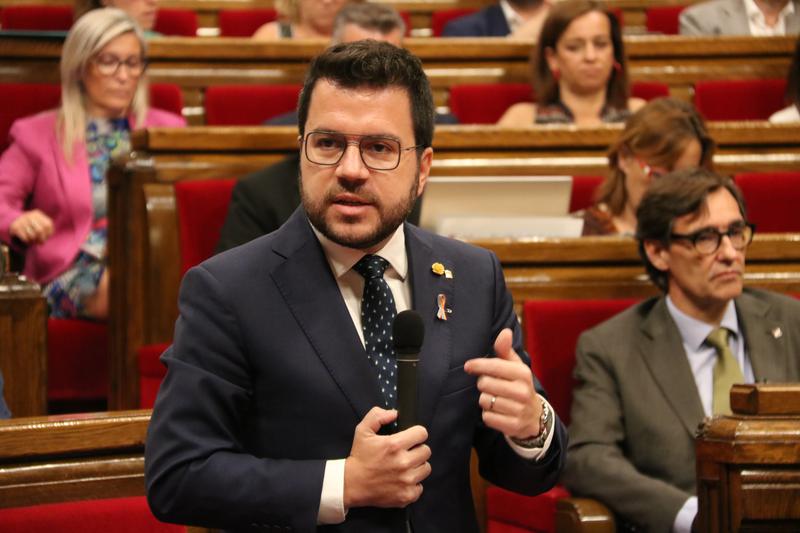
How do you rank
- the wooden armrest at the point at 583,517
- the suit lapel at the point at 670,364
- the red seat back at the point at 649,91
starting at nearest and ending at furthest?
the wooden armrest at the point at 583,517, the suit lapel at the point at 670,364, the red seat back at the point at 649,91

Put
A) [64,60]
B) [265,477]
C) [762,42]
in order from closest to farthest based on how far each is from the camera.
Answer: [265,477] → [64,60] → [762,42]

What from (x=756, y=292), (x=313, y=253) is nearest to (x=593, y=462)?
(x=756, y=292)

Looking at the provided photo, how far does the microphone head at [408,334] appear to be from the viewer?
60cm

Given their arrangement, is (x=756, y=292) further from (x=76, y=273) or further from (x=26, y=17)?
(x=26, y=17)

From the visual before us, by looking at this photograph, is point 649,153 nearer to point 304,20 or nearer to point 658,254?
point 658,254

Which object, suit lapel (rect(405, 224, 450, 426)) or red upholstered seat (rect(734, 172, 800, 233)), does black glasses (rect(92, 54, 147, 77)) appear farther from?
suit lapel (rect(405, 224, 450, 426))

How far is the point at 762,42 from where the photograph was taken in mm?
2045

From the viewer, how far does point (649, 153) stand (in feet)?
4.68

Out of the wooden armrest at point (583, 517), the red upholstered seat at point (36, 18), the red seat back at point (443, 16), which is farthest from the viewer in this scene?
the red seat back at point (443, 16)

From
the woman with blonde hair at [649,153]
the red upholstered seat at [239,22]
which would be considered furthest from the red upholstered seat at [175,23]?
the woman with blonde hair at [649,153]

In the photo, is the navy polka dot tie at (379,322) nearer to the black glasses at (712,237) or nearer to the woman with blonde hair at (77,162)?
the black glasses at (712,237)

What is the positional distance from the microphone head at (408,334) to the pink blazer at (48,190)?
3.08ft

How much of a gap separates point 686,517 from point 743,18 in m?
1.42

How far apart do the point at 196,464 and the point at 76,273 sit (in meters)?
0.86
